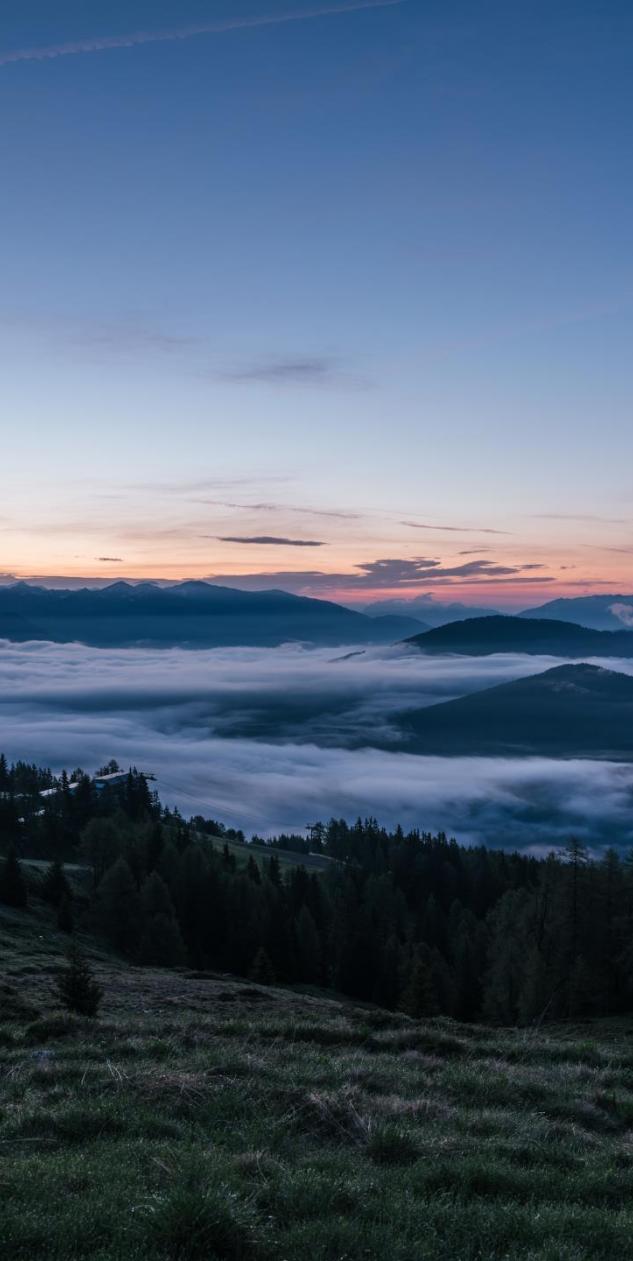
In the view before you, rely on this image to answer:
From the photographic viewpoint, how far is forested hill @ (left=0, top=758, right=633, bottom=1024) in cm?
6116

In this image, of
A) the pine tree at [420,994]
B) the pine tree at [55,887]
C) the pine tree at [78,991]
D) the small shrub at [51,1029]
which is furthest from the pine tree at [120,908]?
the small shrub at [51,1029]

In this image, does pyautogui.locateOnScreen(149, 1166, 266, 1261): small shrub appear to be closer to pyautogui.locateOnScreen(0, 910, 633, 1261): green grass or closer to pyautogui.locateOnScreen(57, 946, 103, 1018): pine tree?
pyautogui.locateOnScreen(0, 910, 633, 1261): green grass

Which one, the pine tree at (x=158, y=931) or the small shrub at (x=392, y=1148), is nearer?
the small shrub at (x=392, y=1148)

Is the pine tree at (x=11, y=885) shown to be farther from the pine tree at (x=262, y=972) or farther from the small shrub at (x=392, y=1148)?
the small shrub at (x=392, y=1148)

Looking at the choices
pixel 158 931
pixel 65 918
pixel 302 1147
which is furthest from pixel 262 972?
pixel 302 1147

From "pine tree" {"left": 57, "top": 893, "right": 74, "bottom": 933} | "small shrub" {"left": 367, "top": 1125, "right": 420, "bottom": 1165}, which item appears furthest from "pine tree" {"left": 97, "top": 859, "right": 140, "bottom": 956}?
"small shrub" {"left": 367, "top": 1125, "right": 420, "bottom": 1165}

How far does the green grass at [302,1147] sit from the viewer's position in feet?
23.4

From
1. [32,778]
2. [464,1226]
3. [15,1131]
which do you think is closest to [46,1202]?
[15,1131]

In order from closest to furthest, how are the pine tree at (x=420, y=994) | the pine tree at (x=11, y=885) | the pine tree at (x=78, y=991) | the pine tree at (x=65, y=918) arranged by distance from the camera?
the pine tree at (x=78, y=991), the pine tree at (x=420, y=994), the pine tree at (x=65, y=918), the pine tree at (x=11, y=885)

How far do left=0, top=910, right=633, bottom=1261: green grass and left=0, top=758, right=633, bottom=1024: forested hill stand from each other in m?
31.2

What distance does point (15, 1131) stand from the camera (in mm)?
9883

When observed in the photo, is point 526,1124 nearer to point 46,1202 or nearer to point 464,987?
point 46,1202

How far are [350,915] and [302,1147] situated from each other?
9114 cm

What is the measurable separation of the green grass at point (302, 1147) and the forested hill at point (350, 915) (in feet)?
102
